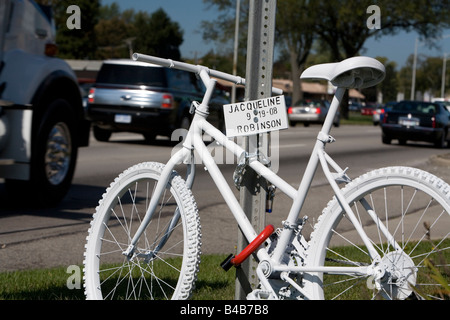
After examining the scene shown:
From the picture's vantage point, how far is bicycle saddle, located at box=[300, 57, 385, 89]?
3.24 metres

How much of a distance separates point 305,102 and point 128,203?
34460 millimetres

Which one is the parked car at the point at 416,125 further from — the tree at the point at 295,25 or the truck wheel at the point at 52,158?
the tree at the point at 295,25

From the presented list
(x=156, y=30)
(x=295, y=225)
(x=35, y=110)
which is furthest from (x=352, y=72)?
(x=156, y=30)

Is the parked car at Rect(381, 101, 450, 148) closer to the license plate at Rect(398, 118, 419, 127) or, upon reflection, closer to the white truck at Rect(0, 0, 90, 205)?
the license plate at Rect(398, 118, 419, 127)

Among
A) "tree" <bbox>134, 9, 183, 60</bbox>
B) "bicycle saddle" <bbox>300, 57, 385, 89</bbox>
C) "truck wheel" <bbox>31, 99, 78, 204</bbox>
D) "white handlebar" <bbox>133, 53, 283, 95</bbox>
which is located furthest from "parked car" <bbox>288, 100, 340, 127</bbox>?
"tree" <bbox>134, 9, 183, 60</bbox>

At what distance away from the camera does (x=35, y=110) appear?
318 inches

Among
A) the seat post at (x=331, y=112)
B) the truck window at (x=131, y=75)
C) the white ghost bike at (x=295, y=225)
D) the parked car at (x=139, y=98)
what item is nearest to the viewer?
the white ghost bike at (x=295, y=225)

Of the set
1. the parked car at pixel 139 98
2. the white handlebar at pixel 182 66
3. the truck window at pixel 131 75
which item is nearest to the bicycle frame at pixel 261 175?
the white handlebar at pixel 182 66

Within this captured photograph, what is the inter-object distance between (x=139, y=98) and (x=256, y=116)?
48.8 feet

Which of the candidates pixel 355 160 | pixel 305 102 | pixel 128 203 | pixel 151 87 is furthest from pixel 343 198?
pixel 305 102

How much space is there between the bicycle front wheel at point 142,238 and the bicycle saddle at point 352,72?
0.82 metres

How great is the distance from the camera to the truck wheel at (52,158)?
818 cm

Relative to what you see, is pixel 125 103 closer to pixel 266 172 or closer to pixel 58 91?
pixel 58 91

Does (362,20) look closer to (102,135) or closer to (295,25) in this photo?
(295,25)
